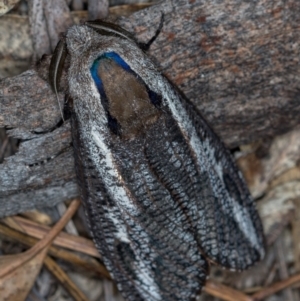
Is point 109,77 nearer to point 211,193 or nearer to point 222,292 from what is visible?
point 211,193

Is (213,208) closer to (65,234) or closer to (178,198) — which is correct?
(178,198)

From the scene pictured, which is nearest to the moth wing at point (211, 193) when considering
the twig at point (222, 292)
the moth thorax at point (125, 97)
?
the moth thorax at point (125, 97)

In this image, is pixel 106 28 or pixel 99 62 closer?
pixel 99 62

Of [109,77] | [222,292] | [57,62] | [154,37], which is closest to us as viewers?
[109,77]

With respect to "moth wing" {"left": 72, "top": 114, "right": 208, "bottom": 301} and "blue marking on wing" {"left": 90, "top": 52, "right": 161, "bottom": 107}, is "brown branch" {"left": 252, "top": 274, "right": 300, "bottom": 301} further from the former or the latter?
"blue marking on wing" {"left": 90, "top": 52, "right": 161, "bottom": 107}

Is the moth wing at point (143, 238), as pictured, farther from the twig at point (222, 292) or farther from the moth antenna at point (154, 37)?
the moth antenna at point (154, 37)

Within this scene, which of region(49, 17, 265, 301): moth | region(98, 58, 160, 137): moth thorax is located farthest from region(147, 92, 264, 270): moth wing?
region(98, 58, 160, 137): moth thorax

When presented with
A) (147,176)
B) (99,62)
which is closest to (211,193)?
(147,176)
